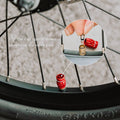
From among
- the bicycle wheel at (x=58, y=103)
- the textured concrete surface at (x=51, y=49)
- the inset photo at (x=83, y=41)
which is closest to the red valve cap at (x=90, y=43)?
the inset photo at (x=83, y=41)

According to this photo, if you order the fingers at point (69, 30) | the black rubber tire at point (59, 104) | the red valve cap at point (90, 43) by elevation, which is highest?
the fingers at point (69, 30)

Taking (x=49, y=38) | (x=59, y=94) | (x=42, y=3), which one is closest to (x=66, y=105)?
(x=59, y=94)

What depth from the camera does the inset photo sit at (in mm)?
625

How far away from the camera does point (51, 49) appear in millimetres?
888

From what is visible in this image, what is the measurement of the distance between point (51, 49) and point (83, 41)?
0.27 m

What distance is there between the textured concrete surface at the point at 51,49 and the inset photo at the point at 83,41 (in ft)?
0.67

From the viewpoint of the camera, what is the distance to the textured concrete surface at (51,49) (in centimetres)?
84

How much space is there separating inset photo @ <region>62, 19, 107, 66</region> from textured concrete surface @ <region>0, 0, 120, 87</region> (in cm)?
20

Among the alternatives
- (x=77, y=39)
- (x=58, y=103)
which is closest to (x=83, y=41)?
(x=77, y=39)

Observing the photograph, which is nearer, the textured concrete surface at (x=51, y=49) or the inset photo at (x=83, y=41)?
the inset photo at (x=83, y=41)

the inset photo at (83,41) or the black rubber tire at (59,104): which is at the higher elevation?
the inset photo at (83,41)

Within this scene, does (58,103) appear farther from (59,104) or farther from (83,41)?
(83,41)

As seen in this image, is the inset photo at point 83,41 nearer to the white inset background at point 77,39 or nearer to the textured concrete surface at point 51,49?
the white inset background at point 77,39

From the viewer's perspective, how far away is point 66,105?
56cm
